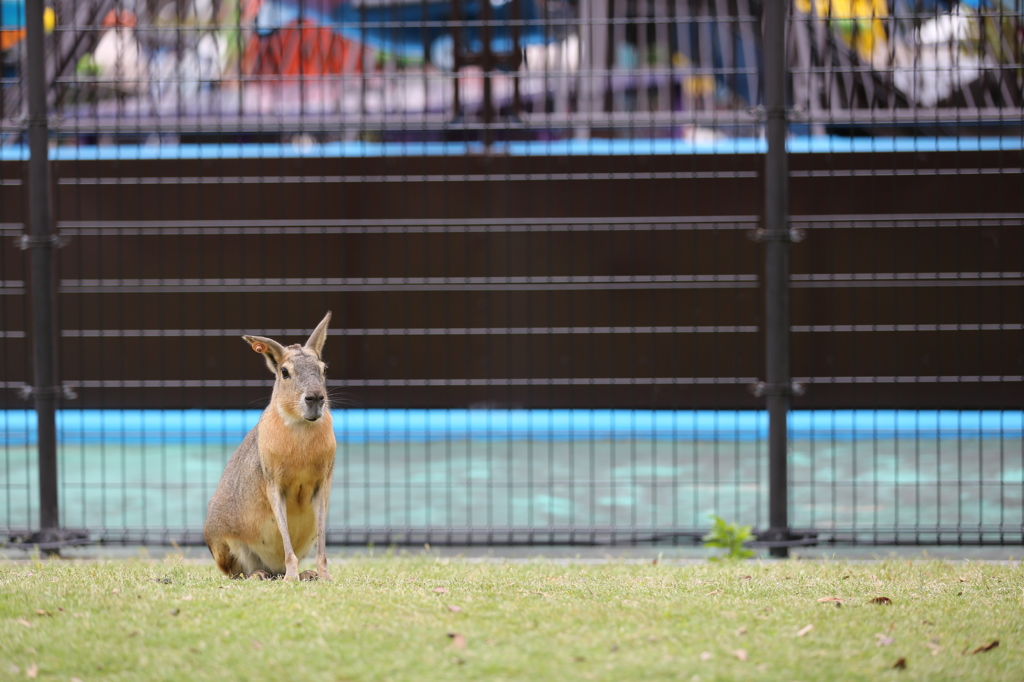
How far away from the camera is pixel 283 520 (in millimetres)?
3557

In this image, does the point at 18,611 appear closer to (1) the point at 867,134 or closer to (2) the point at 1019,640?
(2) the point at 1019,640

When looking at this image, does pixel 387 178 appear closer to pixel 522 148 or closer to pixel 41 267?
pixel 41 267

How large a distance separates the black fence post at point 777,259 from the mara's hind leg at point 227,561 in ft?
8.06

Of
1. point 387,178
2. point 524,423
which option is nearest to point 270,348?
point 387,178

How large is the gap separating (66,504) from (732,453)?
17.4 ft

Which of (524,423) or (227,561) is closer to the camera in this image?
(227,561)

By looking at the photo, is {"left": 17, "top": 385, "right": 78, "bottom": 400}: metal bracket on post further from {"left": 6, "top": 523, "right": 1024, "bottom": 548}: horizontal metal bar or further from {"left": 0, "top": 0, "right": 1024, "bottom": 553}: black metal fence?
{"left": 0, "top": 0, "right": 1024, "bottom": 553}: black metal fence

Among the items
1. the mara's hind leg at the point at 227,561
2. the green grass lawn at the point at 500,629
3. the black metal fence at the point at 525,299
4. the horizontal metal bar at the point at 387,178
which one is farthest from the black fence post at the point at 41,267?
the black metal fence at the point at 525,299

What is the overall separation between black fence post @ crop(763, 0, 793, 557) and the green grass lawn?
38.7 inches

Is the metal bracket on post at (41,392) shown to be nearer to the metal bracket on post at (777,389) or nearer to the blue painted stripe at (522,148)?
the metal bracket on post at (777,389)

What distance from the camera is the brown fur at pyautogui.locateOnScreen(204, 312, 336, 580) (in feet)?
11.4

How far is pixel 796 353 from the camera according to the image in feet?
28.0

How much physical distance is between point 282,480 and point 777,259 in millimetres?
2548

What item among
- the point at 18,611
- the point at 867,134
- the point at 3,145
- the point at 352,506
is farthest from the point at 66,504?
the point at 867,134
